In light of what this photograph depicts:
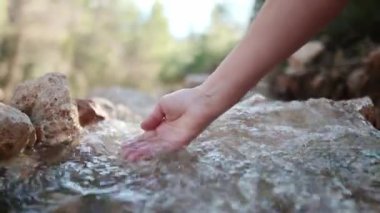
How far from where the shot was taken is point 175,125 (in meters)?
1.13

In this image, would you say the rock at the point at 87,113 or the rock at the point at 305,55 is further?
the rock at the point at 305,55

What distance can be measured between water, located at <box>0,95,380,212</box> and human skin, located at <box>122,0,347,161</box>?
0.05m

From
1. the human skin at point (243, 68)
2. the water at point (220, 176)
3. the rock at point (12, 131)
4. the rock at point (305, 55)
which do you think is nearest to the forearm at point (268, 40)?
the human skin at point (243, 68)

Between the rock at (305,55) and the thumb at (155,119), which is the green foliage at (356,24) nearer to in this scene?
the rock at (305,55)

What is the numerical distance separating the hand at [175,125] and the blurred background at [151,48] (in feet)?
5.50

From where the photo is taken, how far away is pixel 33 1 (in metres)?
7.41

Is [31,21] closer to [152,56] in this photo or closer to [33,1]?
[33,1]

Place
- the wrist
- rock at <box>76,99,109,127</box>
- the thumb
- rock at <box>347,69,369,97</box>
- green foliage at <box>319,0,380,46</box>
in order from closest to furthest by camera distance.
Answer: the wrist
the thumb
rock at <box>76,99,109,127</box>
rock at <box>347,69,369,97</box>
green foliage at <box>319,0,380,46</box>

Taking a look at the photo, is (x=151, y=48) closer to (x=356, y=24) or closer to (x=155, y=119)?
(x=356, y=24)

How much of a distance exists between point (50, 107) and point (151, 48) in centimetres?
1068

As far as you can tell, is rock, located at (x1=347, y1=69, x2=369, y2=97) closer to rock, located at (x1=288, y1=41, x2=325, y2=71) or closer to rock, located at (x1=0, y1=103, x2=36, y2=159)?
rock, located at (x1=288, y1=41, x2=325, y2=71)

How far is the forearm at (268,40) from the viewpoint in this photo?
1.00 metres

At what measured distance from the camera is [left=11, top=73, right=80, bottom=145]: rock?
4.28 feet

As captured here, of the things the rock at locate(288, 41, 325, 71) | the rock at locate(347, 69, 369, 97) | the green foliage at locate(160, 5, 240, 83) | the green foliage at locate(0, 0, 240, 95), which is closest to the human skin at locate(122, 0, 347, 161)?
the rock at locate(347, 69, 369, 97)
